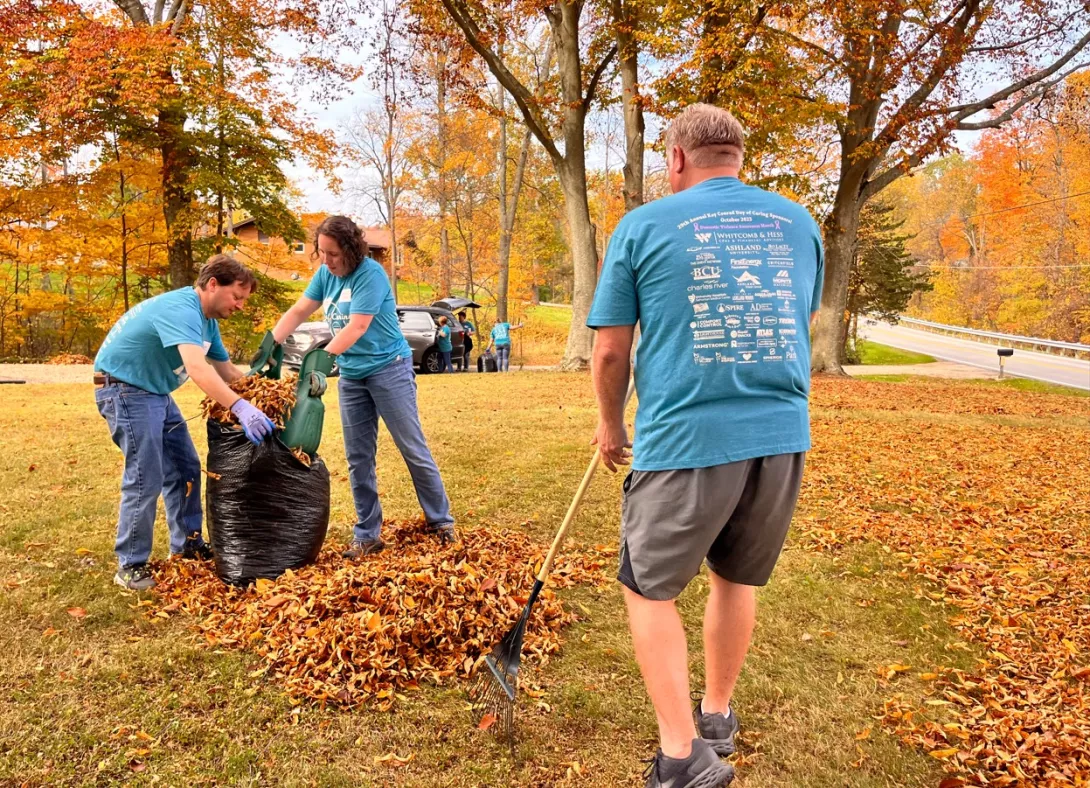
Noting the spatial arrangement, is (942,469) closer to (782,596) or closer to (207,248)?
(782,596)

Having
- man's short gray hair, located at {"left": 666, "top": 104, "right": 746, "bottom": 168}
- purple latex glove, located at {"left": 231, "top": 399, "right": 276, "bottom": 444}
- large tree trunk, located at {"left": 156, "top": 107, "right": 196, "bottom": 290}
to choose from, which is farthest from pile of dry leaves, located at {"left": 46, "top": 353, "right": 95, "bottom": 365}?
man's short gray hair, located at {"left": 666, "top": 104, "right": 746, "bottom": 168}

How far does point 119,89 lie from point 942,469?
14645mm

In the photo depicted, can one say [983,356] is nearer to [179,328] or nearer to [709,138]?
[709,138]

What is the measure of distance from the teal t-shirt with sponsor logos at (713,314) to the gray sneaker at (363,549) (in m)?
2.15

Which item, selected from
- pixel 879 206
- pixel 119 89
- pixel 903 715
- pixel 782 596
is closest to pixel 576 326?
pixel 119 89

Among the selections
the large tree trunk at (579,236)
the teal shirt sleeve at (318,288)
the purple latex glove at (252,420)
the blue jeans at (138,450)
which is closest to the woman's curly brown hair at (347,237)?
the teal shirt sleeve at (318,288)

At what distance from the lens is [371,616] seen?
2.60m

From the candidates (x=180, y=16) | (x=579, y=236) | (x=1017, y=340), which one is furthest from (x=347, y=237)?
(x=1017, y=340)

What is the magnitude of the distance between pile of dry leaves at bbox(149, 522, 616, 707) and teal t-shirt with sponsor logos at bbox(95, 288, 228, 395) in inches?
35.7

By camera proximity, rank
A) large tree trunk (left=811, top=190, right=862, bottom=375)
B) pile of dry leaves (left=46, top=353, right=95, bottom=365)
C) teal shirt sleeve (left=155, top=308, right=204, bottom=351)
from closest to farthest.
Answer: teal shirt sleeve (left=155, top=308, right=204, bottom=351) → large tree trunk (left=811, top=190, right=862, bottom=375) → pile of dry leaves (left=46, top=353, right=95, bottom=365)

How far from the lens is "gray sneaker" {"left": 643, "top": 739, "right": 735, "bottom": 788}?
1.77 m

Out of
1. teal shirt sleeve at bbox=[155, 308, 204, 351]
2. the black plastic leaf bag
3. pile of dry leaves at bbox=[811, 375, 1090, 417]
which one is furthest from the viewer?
pile of dry leaves at bbox=[811, 375, 1090, 417]

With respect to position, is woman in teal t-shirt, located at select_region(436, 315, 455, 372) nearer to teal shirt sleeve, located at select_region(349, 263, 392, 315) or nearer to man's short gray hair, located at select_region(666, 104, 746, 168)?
teal shirt sleeve, located at select_region(349, 263, 392, 315)

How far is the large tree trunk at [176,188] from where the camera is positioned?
1419 centimetres
